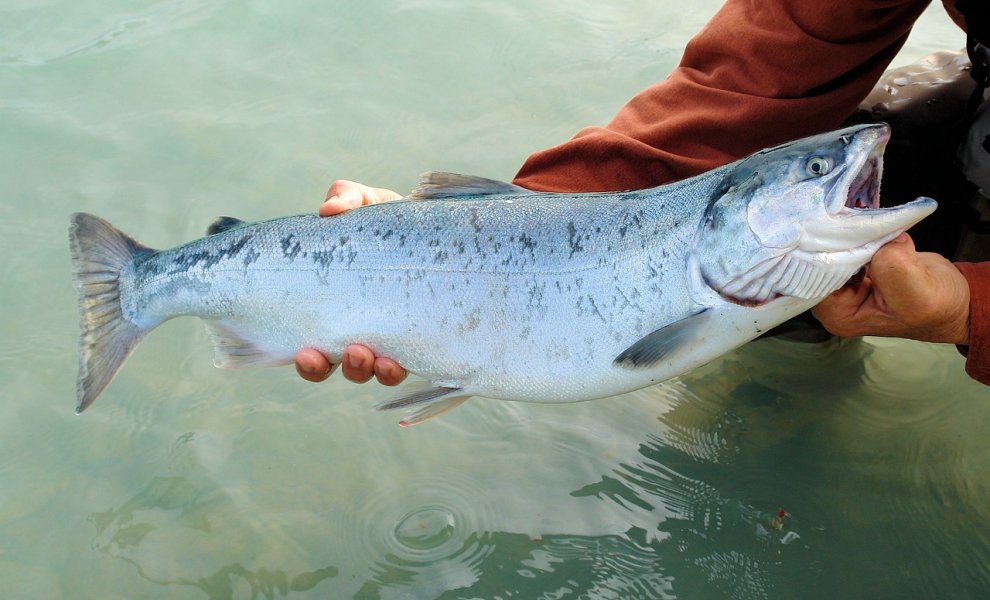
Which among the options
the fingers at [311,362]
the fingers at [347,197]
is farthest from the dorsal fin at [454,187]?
the fingers at [311,362]

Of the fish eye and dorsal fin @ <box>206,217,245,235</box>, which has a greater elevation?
the fish eye

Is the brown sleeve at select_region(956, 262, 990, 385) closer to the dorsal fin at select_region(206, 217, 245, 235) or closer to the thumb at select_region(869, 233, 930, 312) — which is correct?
the thumb at select_region(869, 233, 930, 312)

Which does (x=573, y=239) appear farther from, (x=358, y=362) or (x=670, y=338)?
(x=358, y=362)

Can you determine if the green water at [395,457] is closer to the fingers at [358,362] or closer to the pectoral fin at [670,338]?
the fingers at [358,362]

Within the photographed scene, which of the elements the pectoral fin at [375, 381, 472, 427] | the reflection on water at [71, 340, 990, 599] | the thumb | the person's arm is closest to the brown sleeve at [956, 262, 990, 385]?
the thumb

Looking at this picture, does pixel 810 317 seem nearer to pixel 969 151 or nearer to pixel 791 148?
pixel 969 151
